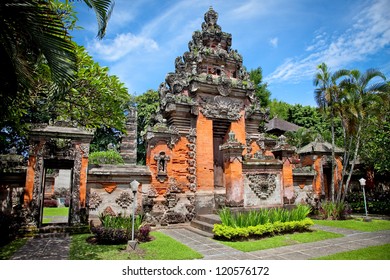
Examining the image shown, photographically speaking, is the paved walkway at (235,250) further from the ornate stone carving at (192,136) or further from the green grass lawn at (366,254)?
the ornate stone carving at (192,136)

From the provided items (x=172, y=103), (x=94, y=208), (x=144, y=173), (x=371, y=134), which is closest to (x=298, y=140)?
(x=371, y=134)

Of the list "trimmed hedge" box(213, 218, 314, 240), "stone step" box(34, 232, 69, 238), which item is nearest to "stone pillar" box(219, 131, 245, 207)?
"trimmed hedge" box(213, 218, 314, 240)

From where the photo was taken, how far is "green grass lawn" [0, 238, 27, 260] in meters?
5.70

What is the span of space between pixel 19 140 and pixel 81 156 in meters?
12.4

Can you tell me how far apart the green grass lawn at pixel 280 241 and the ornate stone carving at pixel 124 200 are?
12.1ft

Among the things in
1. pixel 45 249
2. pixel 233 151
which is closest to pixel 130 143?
pixel 233 151

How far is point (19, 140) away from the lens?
1788 cm

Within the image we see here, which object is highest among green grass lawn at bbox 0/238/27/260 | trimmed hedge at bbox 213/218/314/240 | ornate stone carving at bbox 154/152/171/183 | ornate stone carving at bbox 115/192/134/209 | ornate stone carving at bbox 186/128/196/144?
ornate stone carving at bbox 186/128/196/144

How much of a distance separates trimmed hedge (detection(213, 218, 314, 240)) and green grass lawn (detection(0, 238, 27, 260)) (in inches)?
198

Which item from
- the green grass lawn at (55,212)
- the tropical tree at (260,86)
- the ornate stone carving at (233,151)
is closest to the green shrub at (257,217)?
the ornate stone carving at (233,151)

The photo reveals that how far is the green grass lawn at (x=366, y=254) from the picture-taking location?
5.52m

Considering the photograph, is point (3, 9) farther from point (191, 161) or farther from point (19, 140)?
point (19, 140)

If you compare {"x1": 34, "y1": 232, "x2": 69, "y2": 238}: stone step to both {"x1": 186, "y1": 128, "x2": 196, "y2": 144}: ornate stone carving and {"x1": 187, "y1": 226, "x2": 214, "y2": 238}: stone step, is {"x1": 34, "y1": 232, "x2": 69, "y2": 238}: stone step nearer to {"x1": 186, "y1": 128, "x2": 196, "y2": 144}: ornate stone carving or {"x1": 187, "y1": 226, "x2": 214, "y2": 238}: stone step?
{"x1": 187, "y1": 226, "x2": 214, "y2": 238}: stone step

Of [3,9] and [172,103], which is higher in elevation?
[172,103]
